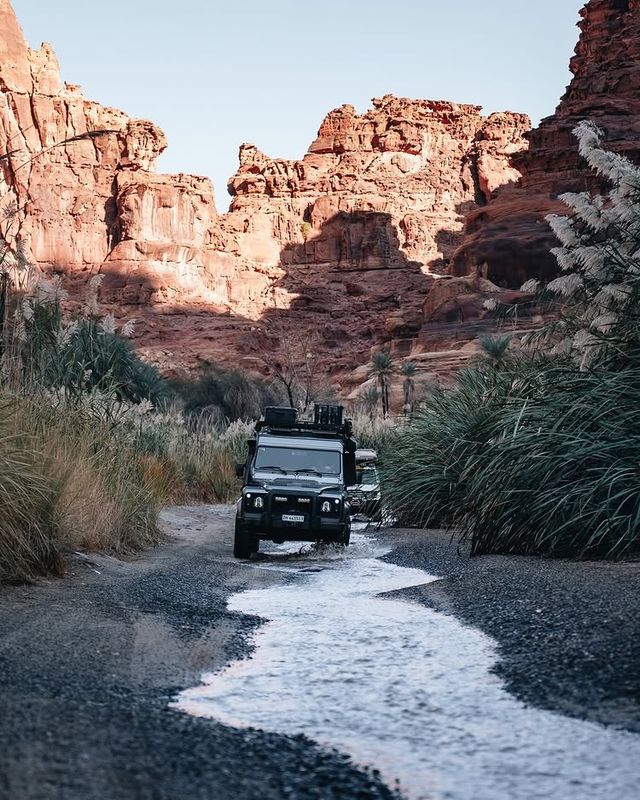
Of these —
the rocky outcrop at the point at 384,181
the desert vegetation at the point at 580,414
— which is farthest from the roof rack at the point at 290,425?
the rocky outcrop at the point at 384,181

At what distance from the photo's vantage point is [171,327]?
3681 inches

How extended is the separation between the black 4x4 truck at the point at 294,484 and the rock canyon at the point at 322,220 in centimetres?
5325

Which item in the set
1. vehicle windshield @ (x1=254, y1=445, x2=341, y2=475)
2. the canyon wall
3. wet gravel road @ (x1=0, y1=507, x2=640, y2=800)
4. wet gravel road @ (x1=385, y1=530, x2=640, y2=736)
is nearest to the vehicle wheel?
vehicle windshield @ (x1=254, y1=445, x2=341, y2=475)

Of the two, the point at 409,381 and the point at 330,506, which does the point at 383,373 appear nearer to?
the point at 409,381

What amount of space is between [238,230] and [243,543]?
105312 millimetres

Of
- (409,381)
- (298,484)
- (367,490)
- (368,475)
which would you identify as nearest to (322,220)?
(409,381)

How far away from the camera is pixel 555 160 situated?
7931 centimetres

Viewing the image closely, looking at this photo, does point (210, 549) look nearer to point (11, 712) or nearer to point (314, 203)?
point (11, 712)

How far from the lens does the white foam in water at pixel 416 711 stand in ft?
10.8

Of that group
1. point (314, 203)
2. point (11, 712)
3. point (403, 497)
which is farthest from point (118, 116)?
point (11, 712)

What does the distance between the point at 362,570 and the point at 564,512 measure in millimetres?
2971

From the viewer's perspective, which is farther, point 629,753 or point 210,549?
point 210,549

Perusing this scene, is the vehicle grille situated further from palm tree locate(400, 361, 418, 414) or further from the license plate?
palm tree locate(400, 361, 418, 414)

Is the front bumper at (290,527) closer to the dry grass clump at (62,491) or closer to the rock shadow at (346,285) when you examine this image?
the dry grass clump at (62,491)
